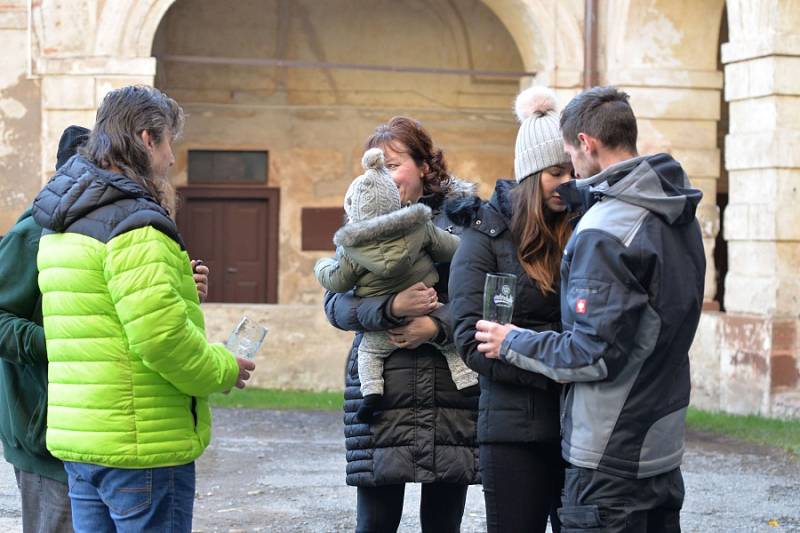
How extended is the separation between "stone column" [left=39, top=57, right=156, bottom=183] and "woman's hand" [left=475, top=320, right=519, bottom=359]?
949cm

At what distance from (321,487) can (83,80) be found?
6268mm

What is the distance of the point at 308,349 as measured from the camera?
1283cm

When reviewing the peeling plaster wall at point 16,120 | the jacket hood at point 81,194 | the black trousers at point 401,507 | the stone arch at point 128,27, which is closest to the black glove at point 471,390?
the black trousers at point 401,507

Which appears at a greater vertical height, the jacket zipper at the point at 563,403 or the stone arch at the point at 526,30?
the stone arch at the point at 526,30

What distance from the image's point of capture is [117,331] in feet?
11.6

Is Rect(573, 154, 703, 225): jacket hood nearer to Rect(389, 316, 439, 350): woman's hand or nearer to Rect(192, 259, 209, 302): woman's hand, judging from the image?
Rect(389, 316, 439, 350): woman's hand

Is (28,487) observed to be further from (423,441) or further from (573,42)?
(573,42)

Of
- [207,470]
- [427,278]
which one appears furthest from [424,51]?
[427,278]

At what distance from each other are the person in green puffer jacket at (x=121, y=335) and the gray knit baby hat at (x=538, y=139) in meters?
1.09

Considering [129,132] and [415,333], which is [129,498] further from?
[415,333]

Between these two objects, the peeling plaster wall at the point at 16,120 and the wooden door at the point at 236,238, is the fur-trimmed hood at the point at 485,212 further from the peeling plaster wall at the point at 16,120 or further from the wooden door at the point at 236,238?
the wooden door at the point at 236,238

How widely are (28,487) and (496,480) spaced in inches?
60.2

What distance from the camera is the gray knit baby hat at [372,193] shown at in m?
4.23

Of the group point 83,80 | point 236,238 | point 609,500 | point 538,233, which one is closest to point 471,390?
point 538,233
